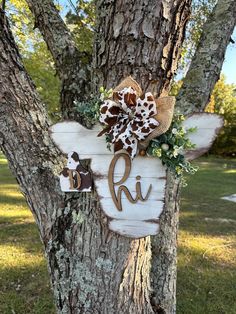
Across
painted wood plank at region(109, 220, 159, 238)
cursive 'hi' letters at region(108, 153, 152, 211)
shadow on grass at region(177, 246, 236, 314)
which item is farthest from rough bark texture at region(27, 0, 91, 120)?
shadow on grass at region(177, 246, 236, 314)

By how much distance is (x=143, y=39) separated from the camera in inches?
50.8

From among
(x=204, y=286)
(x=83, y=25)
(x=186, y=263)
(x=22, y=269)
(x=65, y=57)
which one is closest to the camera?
(x=65, y=57)

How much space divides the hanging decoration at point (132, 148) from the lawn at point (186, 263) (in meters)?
2.09

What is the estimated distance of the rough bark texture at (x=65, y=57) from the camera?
178 centimetres

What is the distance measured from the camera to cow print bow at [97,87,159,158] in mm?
1132

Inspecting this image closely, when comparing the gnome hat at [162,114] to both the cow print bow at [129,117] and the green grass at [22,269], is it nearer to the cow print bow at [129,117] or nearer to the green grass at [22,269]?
the cow print bow at [129,117]

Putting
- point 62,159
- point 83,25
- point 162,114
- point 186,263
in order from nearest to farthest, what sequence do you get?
point 162,114
point 62,159
point 83,25
point 186,263

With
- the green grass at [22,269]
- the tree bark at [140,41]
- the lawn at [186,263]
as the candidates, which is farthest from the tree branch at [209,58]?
the green grass at [22,269]

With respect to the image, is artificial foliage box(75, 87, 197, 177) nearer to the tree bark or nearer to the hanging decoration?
the hanging decoration

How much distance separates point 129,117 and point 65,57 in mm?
842

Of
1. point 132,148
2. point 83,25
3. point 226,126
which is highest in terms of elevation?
point 83,25

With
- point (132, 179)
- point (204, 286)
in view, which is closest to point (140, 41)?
point (132, 179)

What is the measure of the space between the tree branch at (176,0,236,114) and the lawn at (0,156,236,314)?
1.99 metres

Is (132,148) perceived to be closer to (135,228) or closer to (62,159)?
(135,228)
